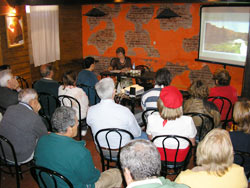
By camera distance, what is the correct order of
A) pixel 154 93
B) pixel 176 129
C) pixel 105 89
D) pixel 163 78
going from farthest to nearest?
pixel 163 78, pixel 154 93, pixel 105 89, pixel 176 129

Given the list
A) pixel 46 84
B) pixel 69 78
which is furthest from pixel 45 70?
pixel 69 78

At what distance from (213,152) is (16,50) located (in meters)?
5.20

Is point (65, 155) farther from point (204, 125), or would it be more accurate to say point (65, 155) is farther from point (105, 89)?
point (204, 125)

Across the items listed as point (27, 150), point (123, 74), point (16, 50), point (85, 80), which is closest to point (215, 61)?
point (123, 74)

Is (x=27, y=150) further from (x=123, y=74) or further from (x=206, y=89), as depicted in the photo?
(x=123, y=74)

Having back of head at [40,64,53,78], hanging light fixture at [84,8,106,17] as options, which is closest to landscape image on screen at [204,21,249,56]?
hanging light fixture at [84,8,106,17]

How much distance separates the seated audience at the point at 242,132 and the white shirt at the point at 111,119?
3.03 ft

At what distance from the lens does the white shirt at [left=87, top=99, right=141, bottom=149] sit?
2.62m

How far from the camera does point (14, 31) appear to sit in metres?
5.70

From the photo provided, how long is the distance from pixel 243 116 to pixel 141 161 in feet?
4.73

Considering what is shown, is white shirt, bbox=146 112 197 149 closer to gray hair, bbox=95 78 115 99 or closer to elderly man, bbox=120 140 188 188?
gray hair, bbox=95 78 115 99

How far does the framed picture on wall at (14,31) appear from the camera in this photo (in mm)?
5524

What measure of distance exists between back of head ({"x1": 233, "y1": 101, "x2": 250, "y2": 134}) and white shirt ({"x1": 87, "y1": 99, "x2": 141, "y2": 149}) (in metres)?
0.95

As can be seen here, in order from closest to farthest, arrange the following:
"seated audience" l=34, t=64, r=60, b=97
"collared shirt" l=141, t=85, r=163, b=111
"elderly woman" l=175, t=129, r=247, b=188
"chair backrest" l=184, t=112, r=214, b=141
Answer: "elderly woman" l=175, t=129, r=247, b=188 → "chair backrest" l=184, t=112, r=214, b=141 → "collared shirt" l=141, t=85, r=163, b=111 → "seated audience" l=34, t=64, r=60, b=97
